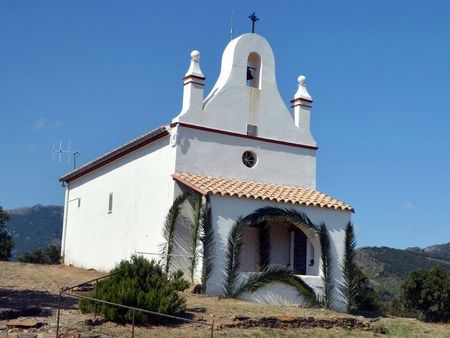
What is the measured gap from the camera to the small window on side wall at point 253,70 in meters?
25.9

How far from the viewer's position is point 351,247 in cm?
2423

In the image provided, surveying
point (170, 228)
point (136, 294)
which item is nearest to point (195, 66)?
point (170, 228)

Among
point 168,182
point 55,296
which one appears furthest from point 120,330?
point 168,182

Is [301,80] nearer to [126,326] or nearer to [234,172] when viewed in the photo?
[234,172]

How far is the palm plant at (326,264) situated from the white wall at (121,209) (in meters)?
5.49

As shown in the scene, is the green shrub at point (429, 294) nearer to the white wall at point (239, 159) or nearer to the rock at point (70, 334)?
the white wall at point (239, 159)

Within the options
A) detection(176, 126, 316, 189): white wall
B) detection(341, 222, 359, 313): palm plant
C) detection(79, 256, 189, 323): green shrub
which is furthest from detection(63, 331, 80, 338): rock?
detection(341, 222, 359, 313): palm plant

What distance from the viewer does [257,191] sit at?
23.3 metres

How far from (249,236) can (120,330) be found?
9684mm

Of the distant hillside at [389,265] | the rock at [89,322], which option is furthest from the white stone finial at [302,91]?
the distant hillside at [389,265]

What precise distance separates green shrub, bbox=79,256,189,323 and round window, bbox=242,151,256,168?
25.6 ft

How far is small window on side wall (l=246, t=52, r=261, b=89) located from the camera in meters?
25.9

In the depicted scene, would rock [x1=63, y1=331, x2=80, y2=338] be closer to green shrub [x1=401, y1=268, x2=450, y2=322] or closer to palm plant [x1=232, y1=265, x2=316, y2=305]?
palm plant [x1=232, y1=265, x2=316, y2=305]

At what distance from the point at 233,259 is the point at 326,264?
3.65 meters
